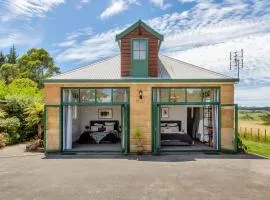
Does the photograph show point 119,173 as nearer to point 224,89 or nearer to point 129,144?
point 129,144

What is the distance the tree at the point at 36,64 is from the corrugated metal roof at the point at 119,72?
31573 millimetres

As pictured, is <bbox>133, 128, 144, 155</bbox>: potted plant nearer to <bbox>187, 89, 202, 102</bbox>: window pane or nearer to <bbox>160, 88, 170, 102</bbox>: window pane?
<bbox>160, 88, 170, 102</bbox>: window pane

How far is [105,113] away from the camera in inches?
809

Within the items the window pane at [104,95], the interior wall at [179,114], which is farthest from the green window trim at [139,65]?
the interior wall at [179,114]

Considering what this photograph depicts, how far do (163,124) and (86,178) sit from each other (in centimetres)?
1101

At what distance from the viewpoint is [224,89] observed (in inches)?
552

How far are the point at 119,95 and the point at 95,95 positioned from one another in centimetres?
119

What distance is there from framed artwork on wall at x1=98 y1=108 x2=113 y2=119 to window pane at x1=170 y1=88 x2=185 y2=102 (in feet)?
24.6

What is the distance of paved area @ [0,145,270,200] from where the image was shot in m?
7.47

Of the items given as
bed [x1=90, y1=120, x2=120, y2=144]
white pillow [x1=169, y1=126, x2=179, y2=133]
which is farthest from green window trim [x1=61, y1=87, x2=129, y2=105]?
white pillow [x1=169, y1=126, x2=179, y2=133]

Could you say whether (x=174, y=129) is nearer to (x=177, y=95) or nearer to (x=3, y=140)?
(x=177, y=95)

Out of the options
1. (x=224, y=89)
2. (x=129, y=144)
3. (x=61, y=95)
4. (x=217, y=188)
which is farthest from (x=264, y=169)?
(x=61, y=95)

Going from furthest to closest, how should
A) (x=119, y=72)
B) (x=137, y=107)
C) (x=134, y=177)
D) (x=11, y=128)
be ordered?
1. (x=11, y=128)
2. (x=119, y=72)
3. (x=137, y=107)
4. (x=134, y=177)

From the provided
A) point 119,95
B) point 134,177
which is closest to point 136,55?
point 119,95
